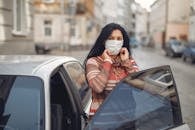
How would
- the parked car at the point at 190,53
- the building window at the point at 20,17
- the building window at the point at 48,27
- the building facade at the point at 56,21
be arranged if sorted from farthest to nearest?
the building window at the point at 48,27
the building facade at the point at 56,21
the parked car at the point at 190,53
the building window at the point at 20,17

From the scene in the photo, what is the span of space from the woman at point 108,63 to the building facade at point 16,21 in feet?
52.4

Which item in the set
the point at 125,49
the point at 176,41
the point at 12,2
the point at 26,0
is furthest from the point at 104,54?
the point at 176,41

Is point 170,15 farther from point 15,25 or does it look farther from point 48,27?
point 48,27

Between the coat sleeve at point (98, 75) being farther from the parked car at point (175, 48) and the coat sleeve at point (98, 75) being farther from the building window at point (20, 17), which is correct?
the parked car at point (175, 48)

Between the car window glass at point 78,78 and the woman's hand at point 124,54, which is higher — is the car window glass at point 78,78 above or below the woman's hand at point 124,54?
below

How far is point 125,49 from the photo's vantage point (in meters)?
4.30

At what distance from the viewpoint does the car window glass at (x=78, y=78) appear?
5.02 metres

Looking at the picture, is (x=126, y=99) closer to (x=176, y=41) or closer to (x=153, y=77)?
(x=153, y=77)

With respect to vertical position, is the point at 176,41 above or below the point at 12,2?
below

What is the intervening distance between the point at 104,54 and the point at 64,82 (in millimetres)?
547

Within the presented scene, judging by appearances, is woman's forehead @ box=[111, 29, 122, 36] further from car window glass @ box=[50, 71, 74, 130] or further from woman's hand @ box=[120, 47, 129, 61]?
car window glass @ box=[50, 71, 74, 130]

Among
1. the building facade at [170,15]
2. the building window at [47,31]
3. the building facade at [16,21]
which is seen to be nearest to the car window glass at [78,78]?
the building facade at [170,15]

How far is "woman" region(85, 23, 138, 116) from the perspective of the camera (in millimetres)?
4059

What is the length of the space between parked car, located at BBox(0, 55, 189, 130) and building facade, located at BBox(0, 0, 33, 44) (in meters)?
15.8
